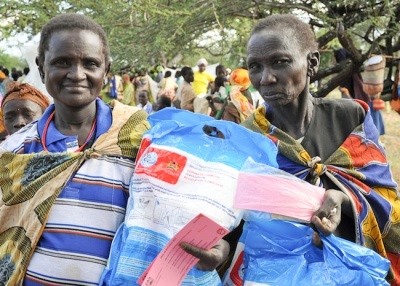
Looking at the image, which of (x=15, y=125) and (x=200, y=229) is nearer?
(x=200, y=229)

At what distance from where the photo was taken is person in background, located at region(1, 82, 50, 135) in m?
3.37

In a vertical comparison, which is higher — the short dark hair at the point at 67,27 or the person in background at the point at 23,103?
the person in background at the point at 23,103

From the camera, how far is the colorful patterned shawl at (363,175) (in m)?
2.18

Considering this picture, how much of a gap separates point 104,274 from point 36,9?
4644mm

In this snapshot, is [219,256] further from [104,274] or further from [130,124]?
[130,124]

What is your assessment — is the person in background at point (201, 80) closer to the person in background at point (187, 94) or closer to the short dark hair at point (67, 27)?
the person in background at point (187, 94)

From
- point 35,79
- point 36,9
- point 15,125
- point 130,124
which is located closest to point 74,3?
point 36,9

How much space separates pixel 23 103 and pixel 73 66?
1349 millimetres

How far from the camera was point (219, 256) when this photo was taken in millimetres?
1857

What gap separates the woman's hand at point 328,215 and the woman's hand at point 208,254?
30 cm

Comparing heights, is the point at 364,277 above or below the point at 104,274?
below

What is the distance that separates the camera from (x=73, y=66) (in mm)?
2137

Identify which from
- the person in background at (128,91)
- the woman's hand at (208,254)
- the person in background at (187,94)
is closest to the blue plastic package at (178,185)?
the woman's hand at (208,254)

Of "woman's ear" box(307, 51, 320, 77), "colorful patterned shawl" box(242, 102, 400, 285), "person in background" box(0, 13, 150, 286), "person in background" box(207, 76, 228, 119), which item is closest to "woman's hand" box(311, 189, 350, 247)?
"colorful patterned shawl" box(242, 102, 400, 285)
